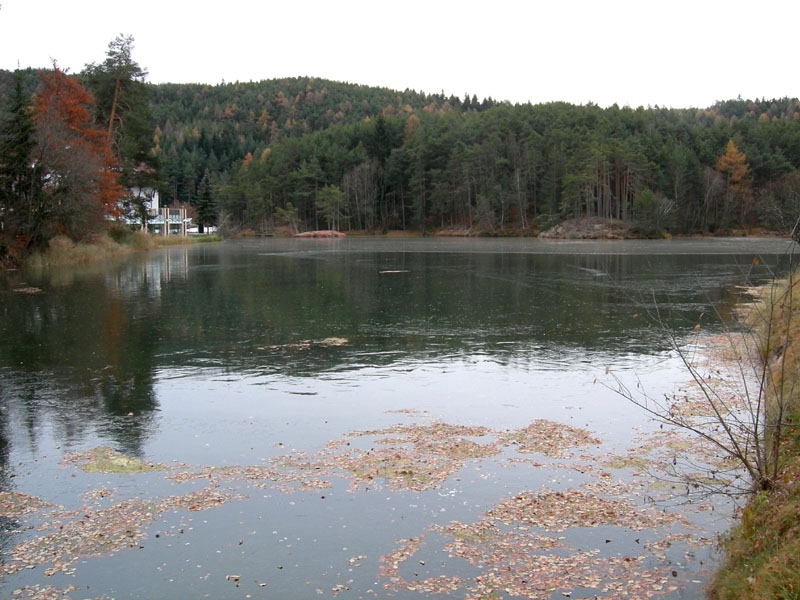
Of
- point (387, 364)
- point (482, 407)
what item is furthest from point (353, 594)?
point (387, 364)

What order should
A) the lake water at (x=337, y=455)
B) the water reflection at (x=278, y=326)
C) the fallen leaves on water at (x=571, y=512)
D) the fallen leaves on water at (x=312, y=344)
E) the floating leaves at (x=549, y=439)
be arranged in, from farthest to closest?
the fallen leaves on water at (x=312, y=344) < the water reflection at (x=278, y=326) < the floating leaves at (x=549, y=439) < the fallen leaves on water at (x=571, y=512) < the lake water at (x=337, y=455)

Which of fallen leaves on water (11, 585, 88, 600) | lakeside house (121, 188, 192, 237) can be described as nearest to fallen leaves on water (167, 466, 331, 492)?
fallen leaves on water (11, 585, 88, 600)

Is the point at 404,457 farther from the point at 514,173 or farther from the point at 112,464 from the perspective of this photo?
the point at 514,173

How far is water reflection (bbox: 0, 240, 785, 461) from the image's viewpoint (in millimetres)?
11773

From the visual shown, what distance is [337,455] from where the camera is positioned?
339 inches

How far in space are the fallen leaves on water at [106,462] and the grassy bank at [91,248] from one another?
32734 millimetres

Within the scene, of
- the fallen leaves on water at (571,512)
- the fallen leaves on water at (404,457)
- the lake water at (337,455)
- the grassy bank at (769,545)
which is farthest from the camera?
the fallen leaves on water at (404,457)

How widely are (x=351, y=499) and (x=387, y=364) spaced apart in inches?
262

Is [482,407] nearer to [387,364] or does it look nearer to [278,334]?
[387,364]

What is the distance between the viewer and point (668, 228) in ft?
314

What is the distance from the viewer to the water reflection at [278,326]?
1177cm

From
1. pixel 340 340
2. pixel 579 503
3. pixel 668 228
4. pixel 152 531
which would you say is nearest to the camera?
pixel 152 531

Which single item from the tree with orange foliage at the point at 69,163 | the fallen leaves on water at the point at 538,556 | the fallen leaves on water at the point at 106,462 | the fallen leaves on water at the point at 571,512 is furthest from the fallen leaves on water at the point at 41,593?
the tree with orange foliage at the point at 69,163

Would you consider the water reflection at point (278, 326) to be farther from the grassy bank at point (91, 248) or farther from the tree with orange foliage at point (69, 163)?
the tree with orange foliage at point (69, 163)
